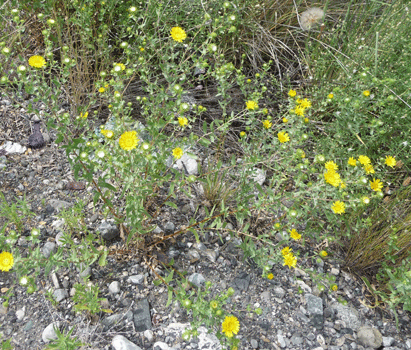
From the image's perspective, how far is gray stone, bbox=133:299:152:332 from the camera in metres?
1.85

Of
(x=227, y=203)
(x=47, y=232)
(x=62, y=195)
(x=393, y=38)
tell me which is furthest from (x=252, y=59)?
(x=47, y=232)

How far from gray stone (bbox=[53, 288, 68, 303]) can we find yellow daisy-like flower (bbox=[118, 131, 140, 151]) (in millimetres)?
927

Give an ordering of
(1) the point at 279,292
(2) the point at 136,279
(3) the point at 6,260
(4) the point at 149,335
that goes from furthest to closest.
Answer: (1) the point at 279,292 < (2) the point at 136,279 < (4) the point at 149,335 < (3) the point at 6,260

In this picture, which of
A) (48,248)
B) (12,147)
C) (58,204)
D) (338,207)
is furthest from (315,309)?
(12,147)

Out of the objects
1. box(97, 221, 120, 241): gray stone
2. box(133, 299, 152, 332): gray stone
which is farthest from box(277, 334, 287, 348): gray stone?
box(97, 221, 120, 241): gray stone

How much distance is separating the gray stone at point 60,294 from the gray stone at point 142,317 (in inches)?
15.8

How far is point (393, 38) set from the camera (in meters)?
2.86

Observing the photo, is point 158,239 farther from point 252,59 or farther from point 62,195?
point 252,59

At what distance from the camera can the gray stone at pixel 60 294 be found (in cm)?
191

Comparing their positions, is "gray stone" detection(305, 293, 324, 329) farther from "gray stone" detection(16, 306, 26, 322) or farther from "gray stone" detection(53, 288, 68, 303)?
"gray stone" detection(16, 306, 26, 322)

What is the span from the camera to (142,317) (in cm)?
188

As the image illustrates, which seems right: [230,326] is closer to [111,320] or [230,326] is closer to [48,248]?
[111,320]

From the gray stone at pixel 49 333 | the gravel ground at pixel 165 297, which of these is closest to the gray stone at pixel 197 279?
the gravel ground at pixel 165 297

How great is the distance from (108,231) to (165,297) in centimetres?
56
